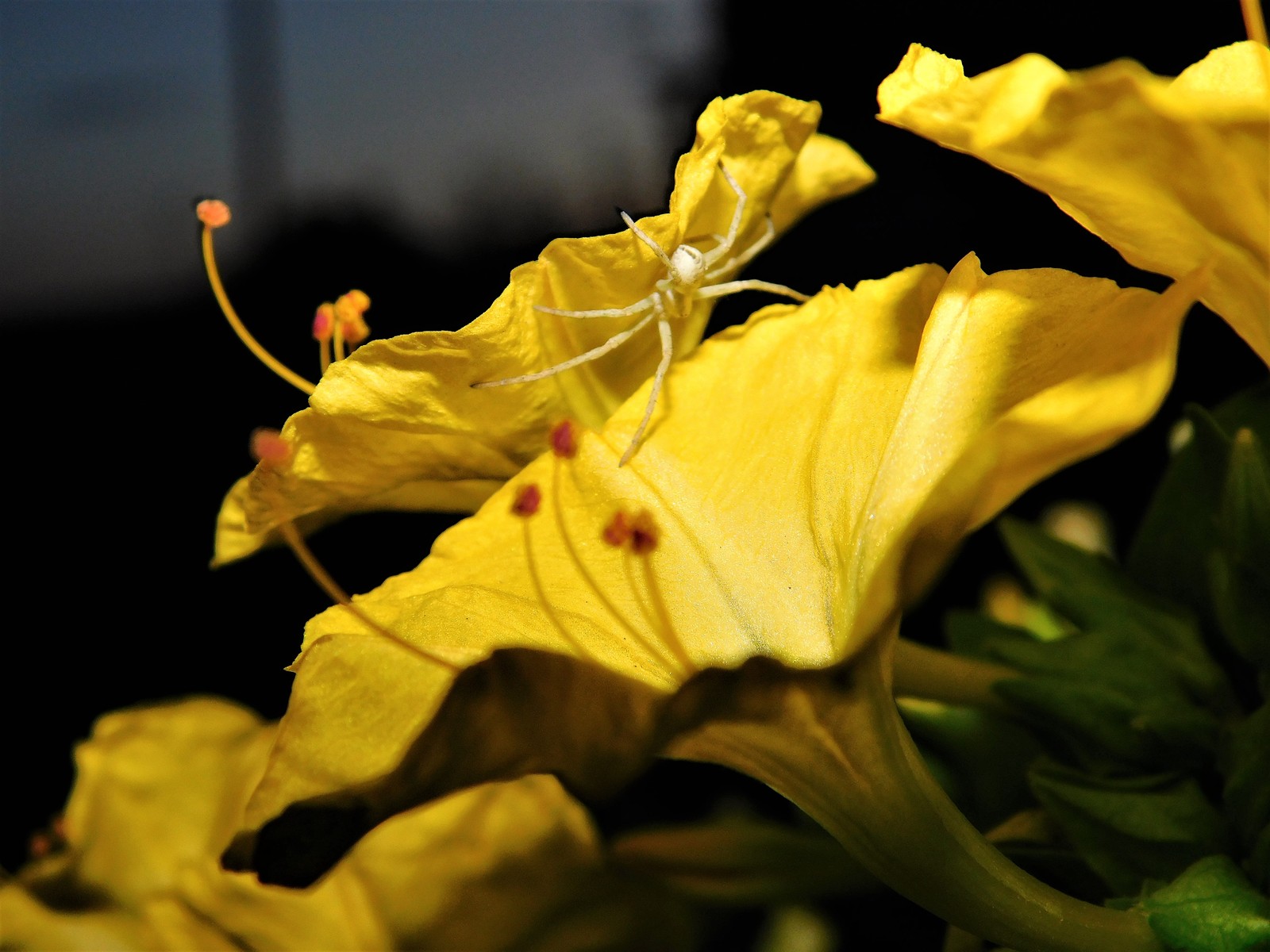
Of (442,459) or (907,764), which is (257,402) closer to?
(442,459)

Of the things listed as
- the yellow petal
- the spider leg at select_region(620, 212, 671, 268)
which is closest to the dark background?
the yellow petal

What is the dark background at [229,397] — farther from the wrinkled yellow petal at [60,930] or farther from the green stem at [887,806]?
the green stem at [887,806]

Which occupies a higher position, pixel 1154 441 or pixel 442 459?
pixel 442 459

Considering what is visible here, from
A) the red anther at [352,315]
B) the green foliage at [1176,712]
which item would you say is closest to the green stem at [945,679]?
the green foliage at [1176,712]

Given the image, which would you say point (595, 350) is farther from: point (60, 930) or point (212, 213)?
point (60, 930)

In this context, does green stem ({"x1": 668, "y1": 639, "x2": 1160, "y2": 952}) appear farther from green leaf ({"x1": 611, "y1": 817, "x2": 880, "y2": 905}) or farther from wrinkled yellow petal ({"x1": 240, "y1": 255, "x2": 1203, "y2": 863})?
green leaf ({"x1": 611, "y1": 817, "x2": 880, "y2": 905})

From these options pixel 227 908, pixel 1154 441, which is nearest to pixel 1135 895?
pixel 227 908
